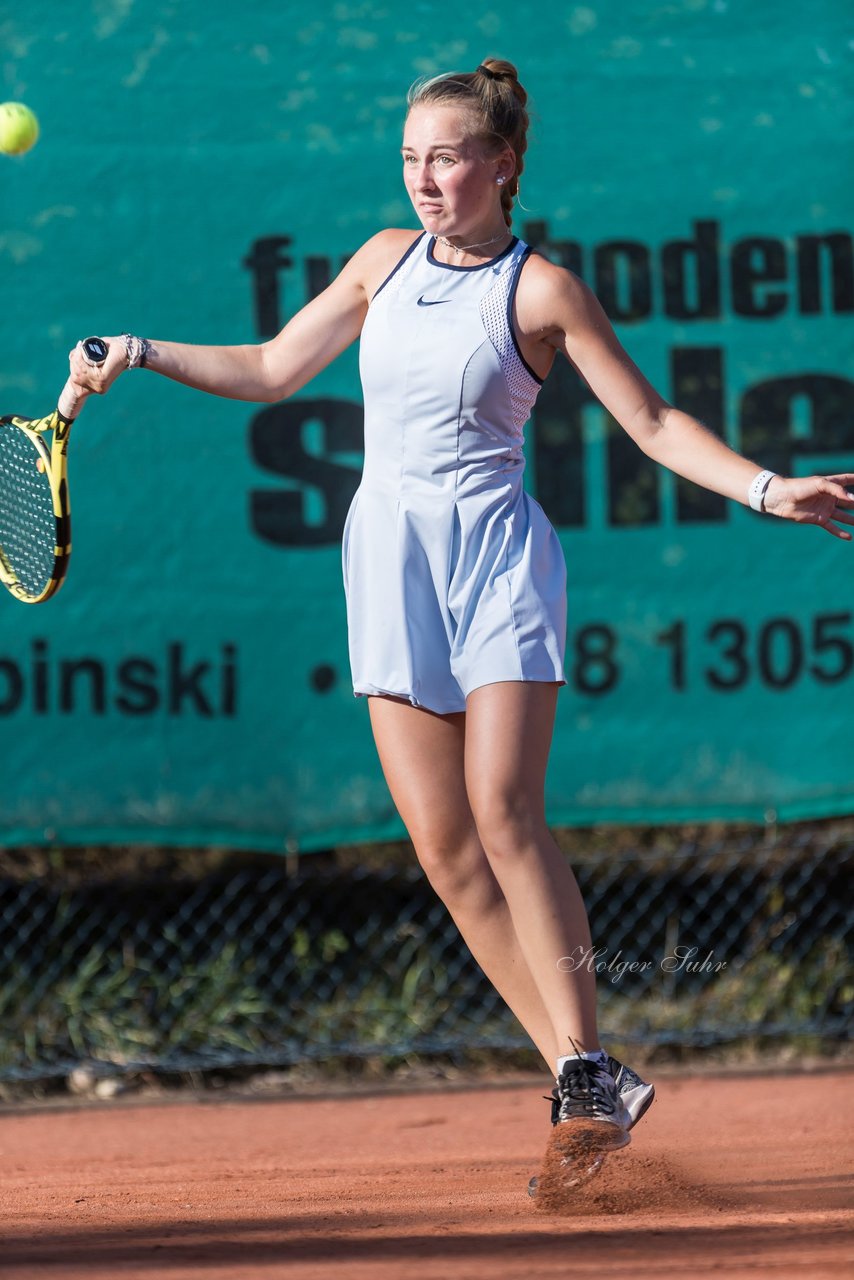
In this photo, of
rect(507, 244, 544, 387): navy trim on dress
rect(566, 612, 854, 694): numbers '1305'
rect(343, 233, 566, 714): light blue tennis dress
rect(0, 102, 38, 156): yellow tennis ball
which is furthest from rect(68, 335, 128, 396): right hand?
rect(566, 612, 854, 694): numbers '1305'

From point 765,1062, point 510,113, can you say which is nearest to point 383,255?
point 510,113

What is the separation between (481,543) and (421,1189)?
3.70 ft

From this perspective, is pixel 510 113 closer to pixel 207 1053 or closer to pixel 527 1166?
pixel 527 1166

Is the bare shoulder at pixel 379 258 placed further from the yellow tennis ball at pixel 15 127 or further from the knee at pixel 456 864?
the yellow tennis ball at pixel 15 127

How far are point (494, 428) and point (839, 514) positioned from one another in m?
0.53

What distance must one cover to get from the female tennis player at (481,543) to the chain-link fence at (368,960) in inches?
59.5

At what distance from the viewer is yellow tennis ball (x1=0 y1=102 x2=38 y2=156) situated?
11.0ft

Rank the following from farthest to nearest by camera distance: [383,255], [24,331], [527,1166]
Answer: [24,331] < [527,1166] < [383,255]

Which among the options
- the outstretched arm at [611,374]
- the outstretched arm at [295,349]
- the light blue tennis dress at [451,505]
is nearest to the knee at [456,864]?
the light blue tennis dress at [451,505]

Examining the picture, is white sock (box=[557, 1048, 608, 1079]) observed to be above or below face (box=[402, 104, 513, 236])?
below

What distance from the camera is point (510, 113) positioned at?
8.28 feet

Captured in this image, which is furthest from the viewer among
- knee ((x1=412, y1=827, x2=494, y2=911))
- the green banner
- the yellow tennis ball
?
the green banner

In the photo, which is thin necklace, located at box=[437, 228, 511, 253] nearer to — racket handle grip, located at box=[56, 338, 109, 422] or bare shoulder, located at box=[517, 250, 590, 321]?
bare shoulder, located at box=[517, 250, 590, 321]

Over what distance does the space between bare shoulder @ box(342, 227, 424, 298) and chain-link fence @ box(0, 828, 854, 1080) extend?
5.77 feet
